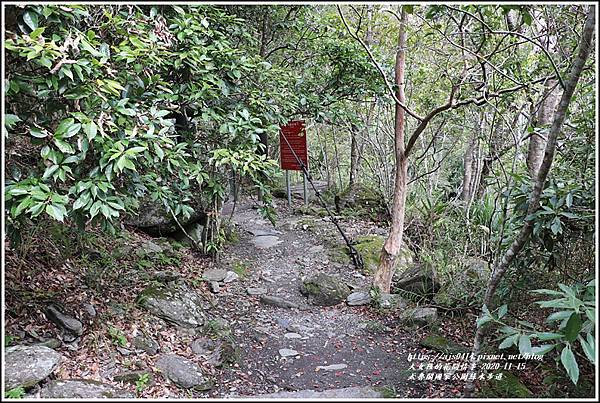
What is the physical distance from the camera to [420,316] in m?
3.65

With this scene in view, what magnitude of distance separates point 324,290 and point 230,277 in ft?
3.35

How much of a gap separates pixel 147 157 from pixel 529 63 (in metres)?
3.29

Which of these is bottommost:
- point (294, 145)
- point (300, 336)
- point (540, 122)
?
point (300, 336)

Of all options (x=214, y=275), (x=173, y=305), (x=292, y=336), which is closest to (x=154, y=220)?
(x=214, y=275)

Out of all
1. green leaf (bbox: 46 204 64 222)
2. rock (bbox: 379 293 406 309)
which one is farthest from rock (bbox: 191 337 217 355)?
green leaf (bbox: 46 204 64 222)

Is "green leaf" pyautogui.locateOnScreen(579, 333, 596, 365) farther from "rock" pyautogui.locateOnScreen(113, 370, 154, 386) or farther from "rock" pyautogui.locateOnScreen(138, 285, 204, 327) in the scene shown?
"rock" pyautogui.locateOnScreen(138, 285, 204, 327)

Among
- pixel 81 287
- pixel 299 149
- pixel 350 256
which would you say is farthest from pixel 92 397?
pixel 299 149

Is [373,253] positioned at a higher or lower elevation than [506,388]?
lower

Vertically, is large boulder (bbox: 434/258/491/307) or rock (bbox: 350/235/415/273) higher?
large boulder (bbox: 434/258/491/307)

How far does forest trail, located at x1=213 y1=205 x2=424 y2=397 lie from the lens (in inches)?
115

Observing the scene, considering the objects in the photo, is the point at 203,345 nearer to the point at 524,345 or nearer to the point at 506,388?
the point at 506,388

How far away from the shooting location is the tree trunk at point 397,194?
4227 millimetres

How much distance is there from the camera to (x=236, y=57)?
309cm

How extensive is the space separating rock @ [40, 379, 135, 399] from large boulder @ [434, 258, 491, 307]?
244cm
